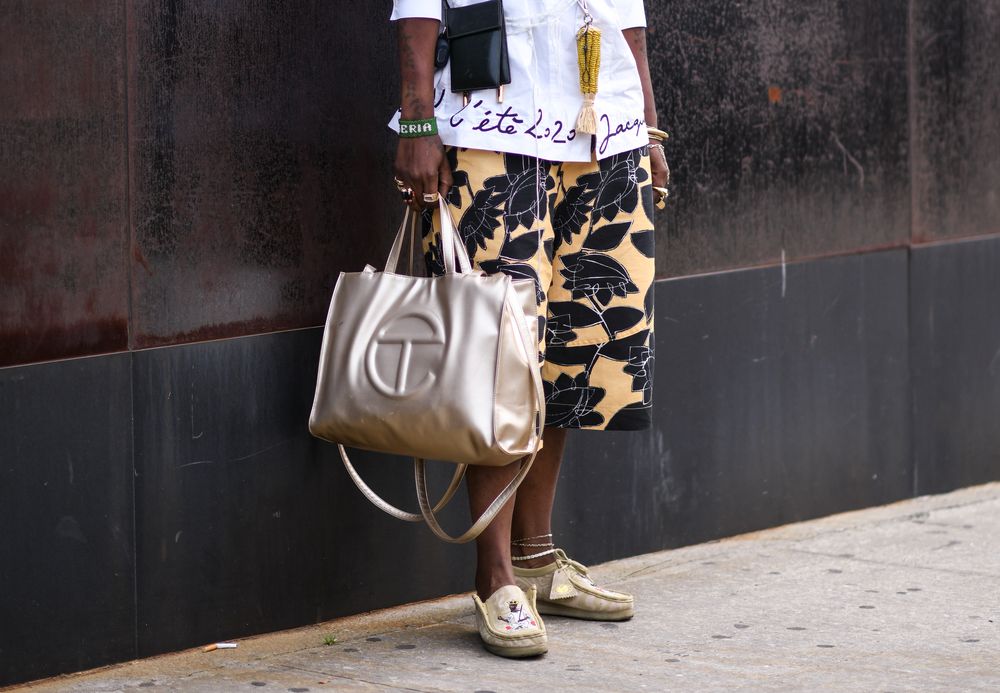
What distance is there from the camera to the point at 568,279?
361cm

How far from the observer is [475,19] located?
3.39 m

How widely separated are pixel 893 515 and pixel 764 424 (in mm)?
616

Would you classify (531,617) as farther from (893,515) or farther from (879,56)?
(879,56)

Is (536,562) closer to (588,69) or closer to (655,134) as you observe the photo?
(655,134)

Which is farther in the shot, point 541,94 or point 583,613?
point 583,613

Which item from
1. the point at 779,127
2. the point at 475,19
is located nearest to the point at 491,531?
the point at 475,19

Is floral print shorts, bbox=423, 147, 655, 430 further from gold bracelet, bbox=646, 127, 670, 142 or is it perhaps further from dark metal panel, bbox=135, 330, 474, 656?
dark metal panel, bbox=135, 330, 474, 656

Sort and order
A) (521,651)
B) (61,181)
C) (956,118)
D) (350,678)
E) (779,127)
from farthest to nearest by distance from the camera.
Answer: (956,118) → (779,127) → (521,651) → (350,678) → (61,181)

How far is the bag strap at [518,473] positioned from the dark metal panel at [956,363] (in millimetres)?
2206

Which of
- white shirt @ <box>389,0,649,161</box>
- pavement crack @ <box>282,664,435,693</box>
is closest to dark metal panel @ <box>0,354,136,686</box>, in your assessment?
pavement crack @ <box>282,664,435,693</box>

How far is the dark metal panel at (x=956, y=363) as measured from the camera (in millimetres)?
5273

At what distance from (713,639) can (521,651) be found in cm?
49

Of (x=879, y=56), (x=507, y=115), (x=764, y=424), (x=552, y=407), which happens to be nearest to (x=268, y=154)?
(x=507, y=115)

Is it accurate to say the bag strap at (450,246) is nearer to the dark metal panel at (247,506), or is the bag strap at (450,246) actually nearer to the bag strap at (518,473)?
the bag strap at (518,473)
